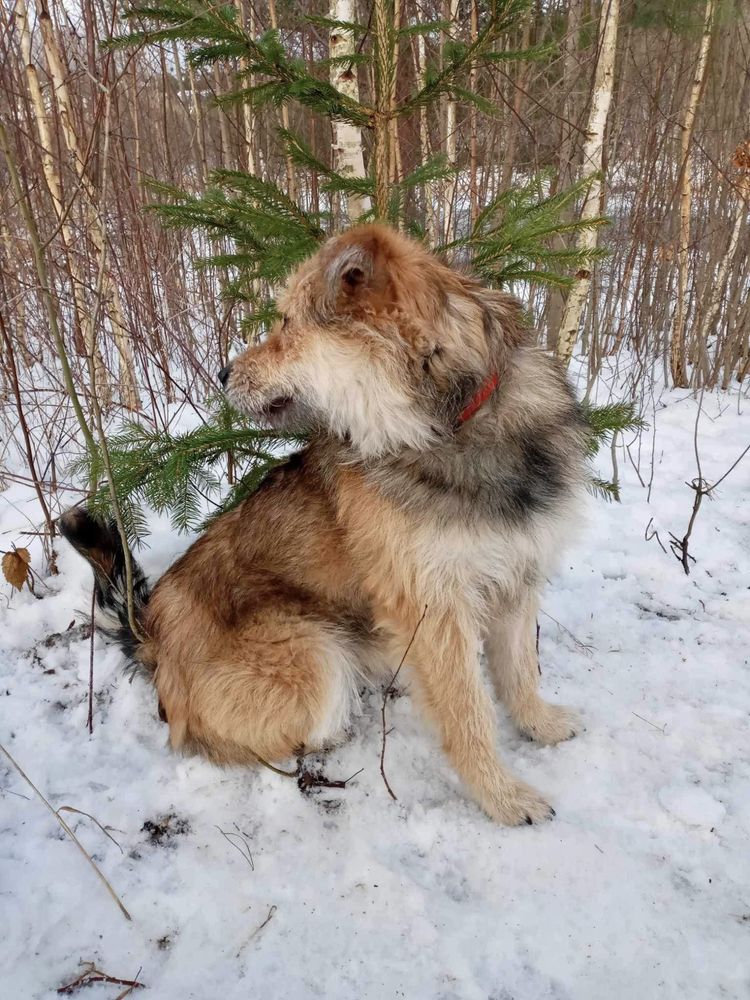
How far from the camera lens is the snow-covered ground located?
1509 mm

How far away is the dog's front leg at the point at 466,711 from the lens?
6.20ft

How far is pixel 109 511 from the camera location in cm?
238

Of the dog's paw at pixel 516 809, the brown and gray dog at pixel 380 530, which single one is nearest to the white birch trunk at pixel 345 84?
the brown and gray dog at pixel 380 530

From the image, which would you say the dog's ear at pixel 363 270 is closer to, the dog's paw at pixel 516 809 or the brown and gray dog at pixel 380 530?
the brown and gray dog at pixel 380 530

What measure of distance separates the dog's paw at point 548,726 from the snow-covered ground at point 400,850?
0.05 metres

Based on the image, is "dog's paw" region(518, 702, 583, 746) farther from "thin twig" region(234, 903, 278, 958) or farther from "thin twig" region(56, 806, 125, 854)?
"thin twig" region(56, 806, 125, 854)

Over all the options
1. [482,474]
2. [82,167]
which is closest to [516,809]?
[482,474]

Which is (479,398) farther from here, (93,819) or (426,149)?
(426,149)

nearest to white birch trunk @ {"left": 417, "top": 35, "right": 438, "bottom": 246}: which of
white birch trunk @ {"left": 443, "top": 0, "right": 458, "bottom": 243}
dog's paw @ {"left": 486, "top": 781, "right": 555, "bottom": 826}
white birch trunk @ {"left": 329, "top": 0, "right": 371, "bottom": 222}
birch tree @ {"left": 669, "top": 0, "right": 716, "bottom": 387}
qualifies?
white birch trunk @ {"left": 443, "top": 0, "right": 458, "bottom": 243}

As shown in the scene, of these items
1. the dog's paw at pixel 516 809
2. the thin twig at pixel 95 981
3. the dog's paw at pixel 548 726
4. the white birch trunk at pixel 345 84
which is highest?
the white birch trunk at pixel 345 84

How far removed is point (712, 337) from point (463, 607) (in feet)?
22.2

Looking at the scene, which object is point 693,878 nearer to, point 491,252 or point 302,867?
point 302,867

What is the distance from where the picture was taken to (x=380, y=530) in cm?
185

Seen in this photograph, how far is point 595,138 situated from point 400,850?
3.94m
